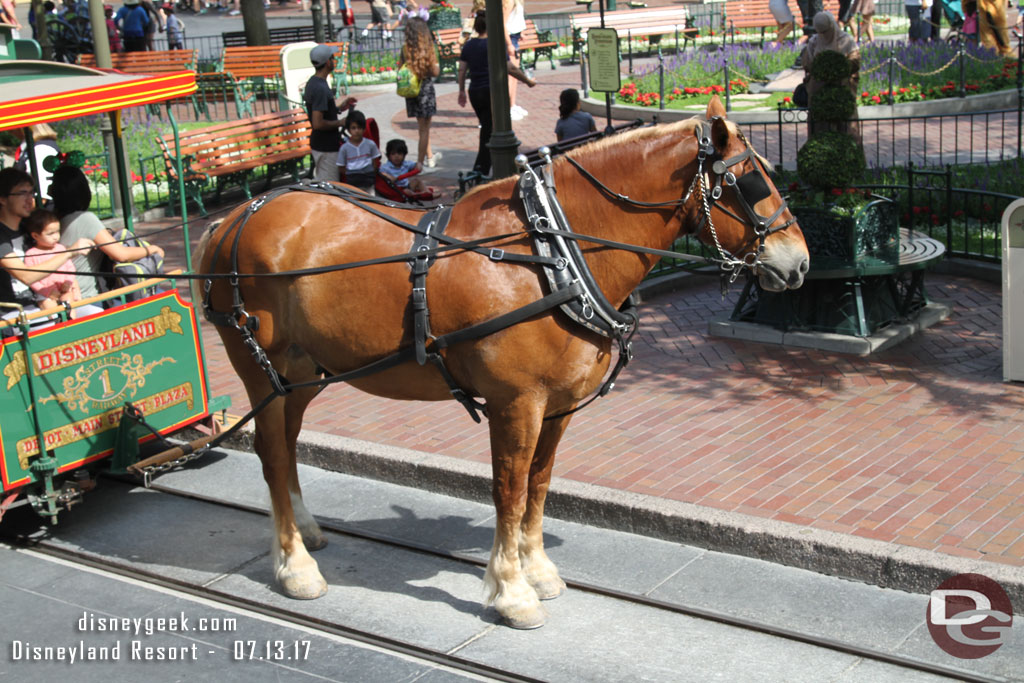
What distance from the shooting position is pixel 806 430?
732cm

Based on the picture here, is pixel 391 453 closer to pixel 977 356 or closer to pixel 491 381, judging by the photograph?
pixel 491 381

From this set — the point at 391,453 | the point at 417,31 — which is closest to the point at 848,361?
the point at 391,453

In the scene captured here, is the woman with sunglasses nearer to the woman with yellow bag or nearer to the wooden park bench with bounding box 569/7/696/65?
the woman with yellow bag

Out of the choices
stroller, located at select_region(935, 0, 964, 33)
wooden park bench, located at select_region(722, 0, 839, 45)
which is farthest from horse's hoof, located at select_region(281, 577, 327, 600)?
stroller, located at select_region(935, 0, 964, 33)

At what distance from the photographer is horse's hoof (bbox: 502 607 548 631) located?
535 centimetres

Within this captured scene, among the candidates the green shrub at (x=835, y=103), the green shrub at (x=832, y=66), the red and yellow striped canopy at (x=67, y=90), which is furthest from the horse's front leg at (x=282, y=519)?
the green shrub at (x=832, y=66)

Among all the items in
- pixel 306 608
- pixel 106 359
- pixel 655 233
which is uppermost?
pixel 655 233

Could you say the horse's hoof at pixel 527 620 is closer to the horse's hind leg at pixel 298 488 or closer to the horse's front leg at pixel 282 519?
the horse's front leg at pixel 282 519

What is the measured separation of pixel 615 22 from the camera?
24.5 metres

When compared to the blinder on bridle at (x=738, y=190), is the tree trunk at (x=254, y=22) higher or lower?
higher

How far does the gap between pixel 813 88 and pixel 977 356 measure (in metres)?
2.68

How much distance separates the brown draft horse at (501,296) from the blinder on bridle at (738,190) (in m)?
0.03

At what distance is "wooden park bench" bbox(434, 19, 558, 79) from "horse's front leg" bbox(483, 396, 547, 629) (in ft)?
63.4

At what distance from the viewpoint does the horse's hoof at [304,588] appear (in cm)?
576
